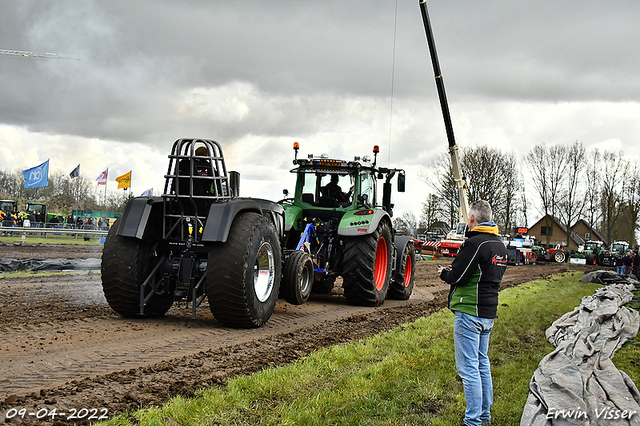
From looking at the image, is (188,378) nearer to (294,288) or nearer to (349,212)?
(294,288)

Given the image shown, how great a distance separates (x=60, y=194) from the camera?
174 ft

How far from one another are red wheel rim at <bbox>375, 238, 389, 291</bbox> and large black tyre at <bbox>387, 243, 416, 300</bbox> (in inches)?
25.5

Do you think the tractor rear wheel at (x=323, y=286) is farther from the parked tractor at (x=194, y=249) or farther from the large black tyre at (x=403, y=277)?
the parked tractor at (x=194, y=249)

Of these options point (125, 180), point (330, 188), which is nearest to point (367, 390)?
point (330, 188)

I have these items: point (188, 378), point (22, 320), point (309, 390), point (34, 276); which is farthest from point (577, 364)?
point (34, 276)

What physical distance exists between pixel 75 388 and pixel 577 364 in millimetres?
4247

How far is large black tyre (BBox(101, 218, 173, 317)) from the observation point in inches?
272

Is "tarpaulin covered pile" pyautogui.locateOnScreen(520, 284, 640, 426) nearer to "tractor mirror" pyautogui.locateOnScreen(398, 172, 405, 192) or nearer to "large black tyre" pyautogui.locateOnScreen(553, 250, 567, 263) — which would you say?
"tractor mirror" pyautogui.locateOnScreen(398, 172, 405, 192)

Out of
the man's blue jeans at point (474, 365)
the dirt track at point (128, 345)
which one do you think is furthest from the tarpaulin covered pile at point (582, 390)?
the dirt track at point (128, 345)

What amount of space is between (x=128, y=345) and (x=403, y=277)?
683cm

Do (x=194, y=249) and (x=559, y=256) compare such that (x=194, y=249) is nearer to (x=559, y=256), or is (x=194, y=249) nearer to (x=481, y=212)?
→ (x=481, y=212)

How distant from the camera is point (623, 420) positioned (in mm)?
3607

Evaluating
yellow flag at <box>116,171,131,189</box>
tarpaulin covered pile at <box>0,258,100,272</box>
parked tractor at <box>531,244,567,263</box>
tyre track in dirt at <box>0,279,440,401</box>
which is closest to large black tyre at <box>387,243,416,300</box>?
tyre track in dirt at <box>0,279,440,401</box>

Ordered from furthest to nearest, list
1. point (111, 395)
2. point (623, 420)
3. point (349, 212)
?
point (349, 212) → point (111, 395) → point (623, 420)
